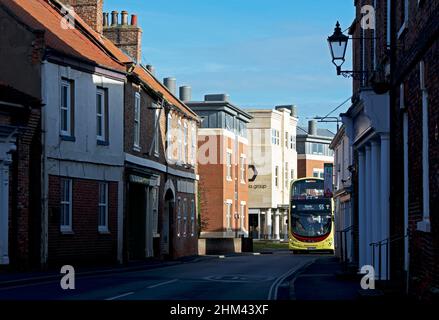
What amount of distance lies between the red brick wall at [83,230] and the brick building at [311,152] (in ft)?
240

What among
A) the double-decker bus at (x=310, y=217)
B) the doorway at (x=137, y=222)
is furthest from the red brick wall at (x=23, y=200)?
the double-decker bus at (x=310, y=217)

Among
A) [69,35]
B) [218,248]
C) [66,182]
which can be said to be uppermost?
[69,35]

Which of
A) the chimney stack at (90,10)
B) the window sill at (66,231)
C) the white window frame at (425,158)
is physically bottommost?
the window sill at (66,231)

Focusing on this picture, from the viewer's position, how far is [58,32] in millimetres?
32312

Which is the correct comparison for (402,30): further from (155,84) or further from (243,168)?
(243,168)

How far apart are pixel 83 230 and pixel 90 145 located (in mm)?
3124

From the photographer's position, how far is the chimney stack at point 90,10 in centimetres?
3794

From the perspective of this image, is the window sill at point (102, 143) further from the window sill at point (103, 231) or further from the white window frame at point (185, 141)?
the white window frame at point (185, 141)

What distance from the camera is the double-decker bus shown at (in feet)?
192
